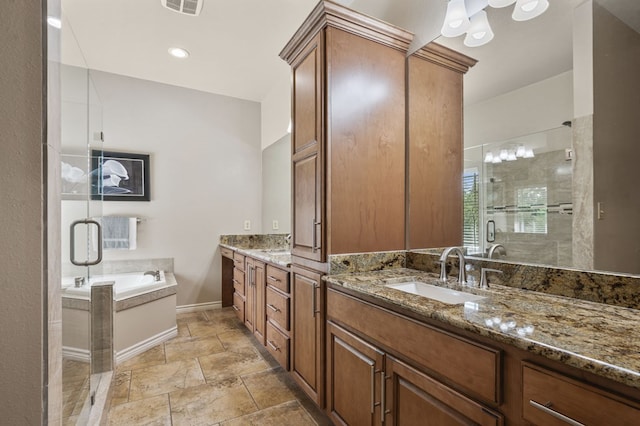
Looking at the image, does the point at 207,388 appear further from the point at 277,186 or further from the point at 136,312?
the point at 277,186

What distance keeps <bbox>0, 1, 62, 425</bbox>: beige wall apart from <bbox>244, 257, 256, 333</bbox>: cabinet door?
79.6 inches

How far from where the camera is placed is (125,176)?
3459 millimetres

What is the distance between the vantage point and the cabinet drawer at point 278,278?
210cm

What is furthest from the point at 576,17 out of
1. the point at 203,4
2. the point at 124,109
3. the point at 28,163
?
the point at 124,109

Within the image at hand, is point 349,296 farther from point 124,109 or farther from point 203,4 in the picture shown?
point 124,109

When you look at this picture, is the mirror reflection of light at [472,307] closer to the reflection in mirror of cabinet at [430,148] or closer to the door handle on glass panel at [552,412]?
the door handle on glass panel at [552,412]

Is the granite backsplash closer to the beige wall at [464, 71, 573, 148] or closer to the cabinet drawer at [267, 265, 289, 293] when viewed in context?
the cabinet drawer at [267, 265, 289, 293]

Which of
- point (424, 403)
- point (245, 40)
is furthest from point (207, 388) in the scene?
point (245, 40)

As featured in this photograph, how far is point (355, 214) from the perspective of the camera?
5.75ft

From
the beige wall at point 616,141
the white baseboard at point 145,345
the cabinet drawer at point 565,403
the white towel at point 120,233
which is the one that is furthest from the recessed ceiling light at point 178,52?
the cabinet drawer at point 565,403

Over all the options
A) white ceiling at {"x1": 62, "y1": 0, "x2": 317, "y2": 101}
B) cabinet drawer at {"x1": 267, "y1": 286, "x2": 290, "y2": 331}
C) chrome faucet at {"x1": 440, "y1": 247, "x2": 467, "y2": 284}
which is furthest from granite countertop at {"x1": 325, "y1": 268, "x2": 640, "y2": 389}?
white ceiling at {"x1": 62, "y1": 0, "x2": 317, "y2": 101}

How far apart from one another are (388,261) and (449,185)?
0.59m

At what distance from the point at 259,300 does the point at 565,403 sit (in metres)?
2.19

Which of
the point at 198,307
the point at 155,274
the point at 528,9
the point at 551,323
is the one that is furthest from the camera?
the point at 198,307
